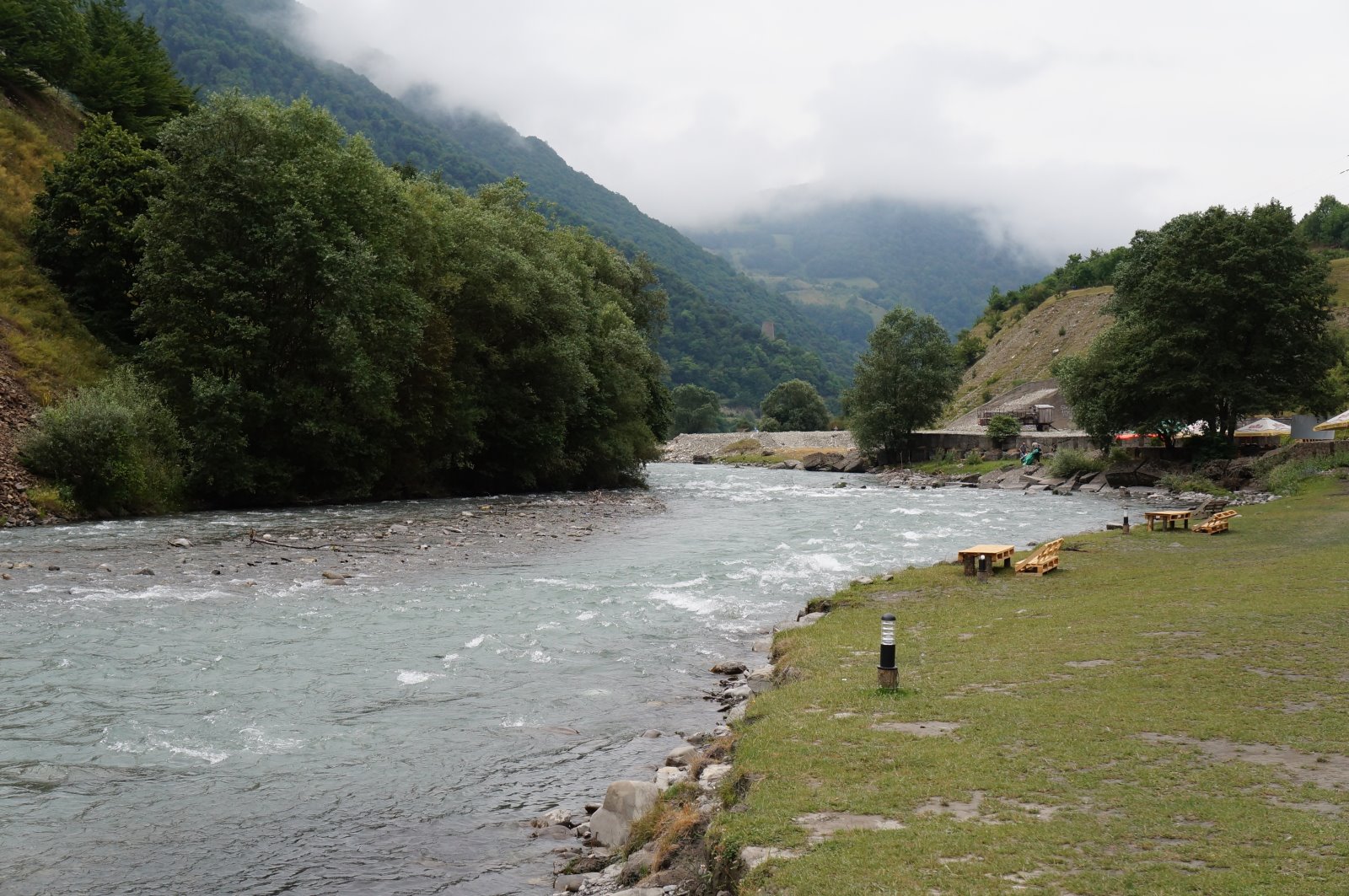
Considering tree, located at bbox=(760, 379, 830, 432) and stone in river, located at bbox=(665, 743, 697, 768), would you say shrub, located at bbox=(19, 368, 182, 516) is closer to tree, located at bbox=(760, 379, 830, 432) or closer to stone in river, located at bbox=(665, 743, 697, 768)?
stone in river, located at bbox=(665, 743, 697, 768)

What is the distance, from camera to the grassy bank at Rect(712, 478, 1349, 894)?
6832 mm

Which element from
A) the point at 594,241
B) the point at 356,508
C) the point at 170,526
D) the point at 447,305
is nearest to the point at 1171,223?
the point at 594,241

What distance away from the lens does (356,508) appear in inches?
1639

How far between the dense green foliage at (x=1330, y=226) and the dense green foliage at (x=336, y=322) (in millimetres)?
130112

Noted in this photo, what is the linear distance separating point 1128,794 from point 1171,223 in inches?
2554

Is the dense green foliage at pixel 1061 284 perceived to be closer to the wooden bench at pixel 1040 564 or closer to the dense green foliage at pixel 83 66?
the dense green foliage at pixel 83 66

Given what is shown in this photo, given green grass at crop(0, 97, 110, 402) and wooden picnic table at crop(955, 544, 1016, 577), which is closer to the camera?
wooden picnic table at crop(955, 544, 1016, 577)

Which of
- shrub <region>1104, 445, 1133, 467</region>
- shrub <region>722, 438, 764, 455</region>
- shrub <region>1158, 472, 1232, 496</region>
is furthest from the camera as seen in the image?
shrub <region>722, 438, 764, 455</region>

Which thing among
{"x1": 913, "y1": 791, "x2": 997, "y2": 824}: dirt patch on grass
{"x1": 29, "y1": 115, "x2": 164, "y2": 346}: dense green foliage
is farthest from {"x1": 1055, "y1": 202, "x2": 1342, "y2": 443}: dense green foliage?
{"x1": 29, "y1": 115, "x2": 164, "y2": 346}: dense green foliage

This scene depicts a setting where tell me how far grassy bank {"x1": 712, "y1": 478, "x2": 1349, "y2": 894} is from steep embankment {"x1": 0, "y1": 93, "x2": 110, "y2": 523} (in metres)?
30.9

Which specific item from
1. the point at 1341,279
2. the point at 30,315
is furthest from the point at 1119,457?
the point at 1341,279

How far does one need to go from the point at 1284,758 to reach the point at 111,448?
3666cm

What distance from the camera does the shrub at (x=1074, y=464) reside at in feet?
208

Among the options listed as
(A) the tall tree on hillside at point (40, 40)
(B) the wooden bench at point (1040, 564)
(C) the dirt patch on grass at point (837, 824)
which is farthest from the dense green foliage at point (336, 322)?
(C) the dirt patch on grass at point (837, 824)
